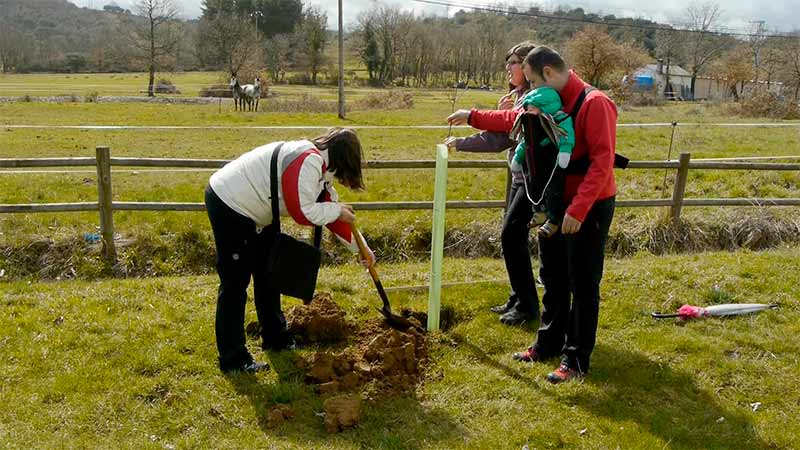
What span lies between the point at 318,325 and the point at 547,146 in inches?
89.8

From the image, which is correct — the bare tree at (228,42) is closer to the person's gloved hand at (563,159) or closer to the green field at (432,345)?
the green field at (432,345)

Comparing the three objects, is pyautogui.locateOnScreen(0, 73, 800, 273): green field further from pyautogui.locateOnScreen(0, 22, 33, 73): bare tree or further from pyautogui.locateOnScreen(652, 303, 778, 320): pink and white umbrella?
pyautogui.locateOnScreen(0, 22, 33, 73): bare tree

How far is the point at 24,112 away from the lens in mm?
21156

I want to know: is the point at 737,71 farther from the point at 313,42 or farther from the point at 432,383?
the point at 432,383

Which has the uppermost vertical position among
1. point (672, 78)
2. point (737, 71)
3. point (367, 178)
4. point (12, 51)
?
point (12, 51)

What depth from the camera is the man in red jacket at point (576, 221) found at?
397cm

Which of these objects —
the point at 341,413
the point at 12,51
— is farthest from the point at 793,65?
the point at 12,51

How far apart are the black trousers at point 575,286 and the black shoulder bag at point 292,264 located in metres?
1.61

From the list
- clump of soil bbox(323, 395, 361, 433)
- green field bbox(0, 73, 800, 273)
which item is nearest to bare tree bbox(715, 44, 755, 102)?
green field bbox(0, 73, 800, 273)

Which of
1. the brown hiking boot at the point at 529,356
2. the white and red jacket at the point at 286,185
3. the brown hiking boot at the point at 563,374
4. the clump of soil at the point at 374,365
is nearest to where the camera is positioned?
the white and red jacket at the point at 286,185

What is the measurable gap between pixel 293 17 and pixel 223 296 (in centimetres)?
5997

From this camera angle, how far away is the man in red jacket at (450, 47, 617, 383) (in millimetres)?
3973

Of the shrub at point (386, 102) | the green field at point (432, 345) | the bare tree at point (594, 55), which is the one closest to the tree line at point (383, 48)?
the bare tree at point (594, 55)

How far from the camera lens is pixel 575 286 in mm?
4359
